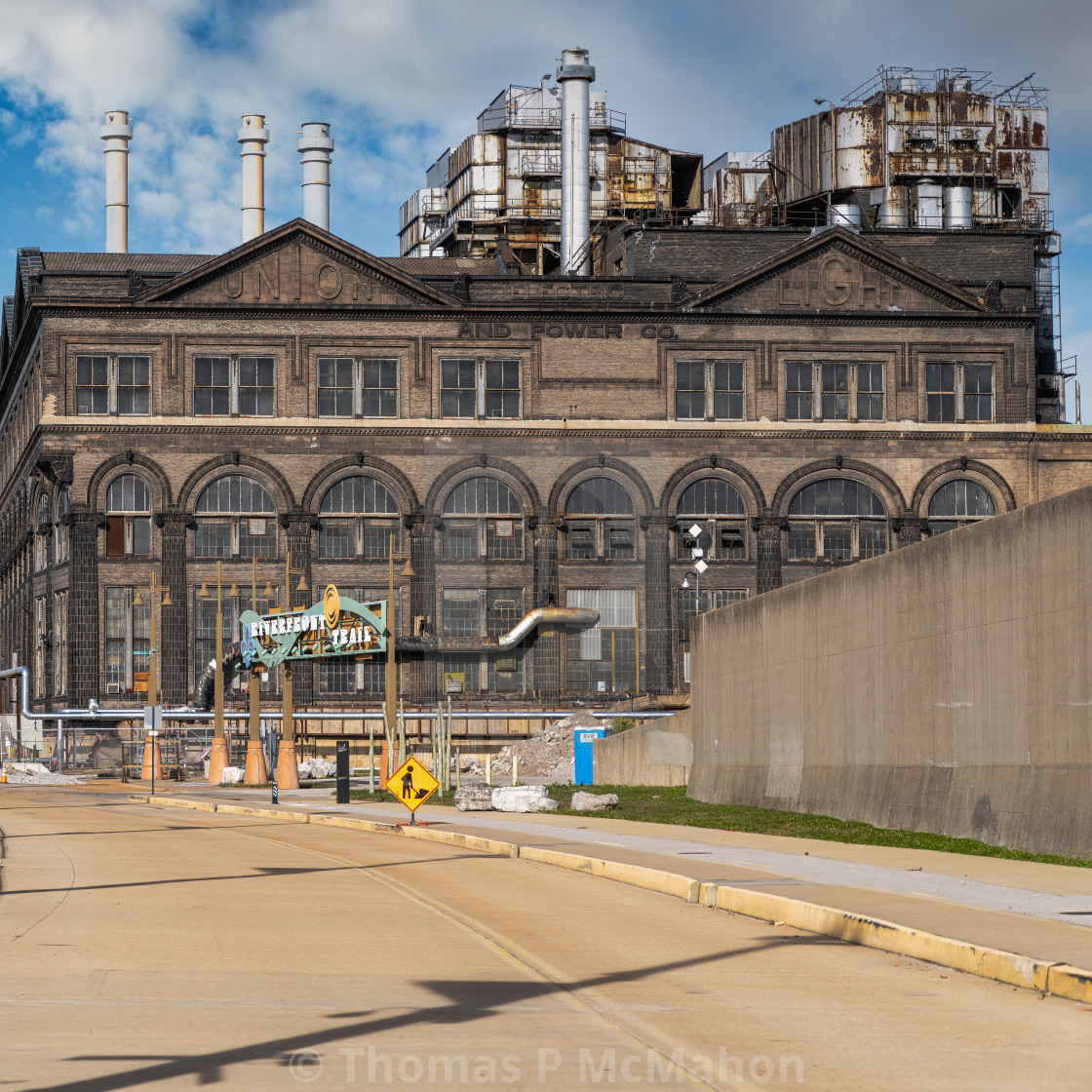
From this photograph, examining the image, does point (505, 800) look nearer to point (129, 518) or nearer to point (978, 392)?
point (129, 518)

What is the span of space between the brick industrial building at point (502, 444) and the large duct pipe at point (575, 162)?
784cm

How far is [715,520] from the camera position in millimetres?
70312

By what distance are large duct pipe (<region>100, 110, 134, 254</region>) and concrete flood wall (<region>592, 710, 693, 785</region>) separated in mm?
53419

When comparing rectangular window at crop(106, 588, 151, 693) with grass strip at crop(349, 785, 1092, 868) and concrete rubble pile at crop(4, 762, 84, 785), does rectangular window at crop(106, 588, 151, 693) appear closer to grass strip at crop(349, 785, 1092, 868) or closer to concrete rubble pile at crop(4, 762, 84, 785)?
Answer: concrete rubble pile at crop(4, 762, 84, 785)

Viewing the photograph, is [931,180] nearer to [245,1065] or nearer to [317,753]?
[317,753]

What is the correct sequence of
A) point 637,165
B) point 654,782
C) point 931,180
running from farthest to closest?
point 637,165 < point 931,180 < point 654,782

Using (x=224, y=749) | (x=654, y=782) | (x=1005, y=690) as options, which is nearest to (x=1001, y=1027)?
(x=1005, y=690)

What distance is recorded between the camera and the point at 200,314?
227 feet

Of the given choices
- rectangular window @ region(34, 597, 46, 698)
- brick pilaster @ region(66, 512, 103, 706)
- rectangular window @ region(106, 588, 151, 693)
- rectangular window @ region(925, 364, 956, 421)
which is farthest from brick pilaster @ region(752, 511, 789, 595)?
rectangular window @ region(34, 597, 46, 698)

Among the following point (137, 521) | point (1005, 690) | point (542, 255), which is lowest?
point (1005, 690)

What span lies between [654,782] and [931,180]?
54.2m

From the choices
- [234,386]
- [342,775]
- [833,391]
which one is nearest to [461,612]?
[234,386]

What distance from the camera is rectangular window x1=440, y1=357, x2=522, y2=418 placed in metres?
70.2

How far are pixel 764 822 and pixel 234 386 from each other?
155 feet
